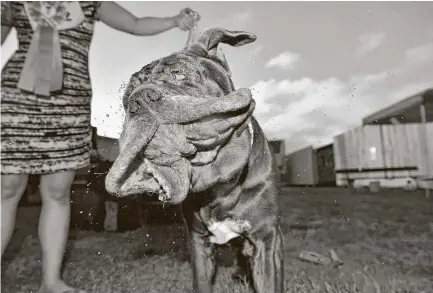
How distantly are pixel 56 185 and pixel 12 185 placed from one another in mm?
220

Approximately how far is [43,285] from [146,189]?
1582 millimetres

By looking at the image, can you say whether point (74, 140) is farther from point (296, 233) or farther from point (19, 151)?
point (296, 233)

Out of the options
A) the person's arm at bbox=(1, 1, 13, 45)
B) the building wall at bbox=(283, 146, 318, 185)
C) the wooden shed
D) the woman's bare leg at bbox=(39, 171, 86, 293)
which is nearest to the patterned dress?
the person's arm at bbox=(1, 1, 13, 45)

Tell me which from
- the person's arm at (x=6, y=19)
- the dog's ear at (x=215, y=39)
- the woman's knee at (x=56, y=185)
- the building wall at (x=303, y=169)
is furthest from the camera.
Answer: the building wall at (x=303, y=169)

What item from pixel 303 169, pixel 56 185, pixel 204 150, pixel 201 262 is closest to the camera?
pixel 204 150

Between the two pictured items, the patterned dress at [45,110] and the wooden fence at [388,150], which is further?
the wooden fence at [388,150]

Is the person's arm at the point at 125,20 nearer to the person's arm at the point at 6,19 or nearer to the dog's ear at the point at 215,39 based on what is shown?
the person's arm at the point at 6,19

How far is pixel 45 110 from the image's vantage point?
2.27 meters

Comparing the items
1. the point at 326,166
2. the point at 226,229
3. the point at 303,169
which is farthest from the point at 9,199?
the point at 303,169

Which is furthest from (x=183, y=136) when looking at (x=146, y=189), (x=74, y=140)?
(x=74, y=140)

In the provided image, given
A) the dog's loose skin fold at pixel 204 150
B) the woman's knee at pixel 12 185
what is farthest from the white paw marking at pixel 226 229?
the woman's knee at pixel 12 185

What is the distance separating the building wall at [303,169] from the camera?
17234mm

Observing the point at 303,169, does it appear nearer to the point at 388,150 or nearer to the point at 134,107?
the point at 388,150

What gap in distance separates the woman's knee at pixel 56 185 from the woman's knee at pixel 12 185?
0.11 m
